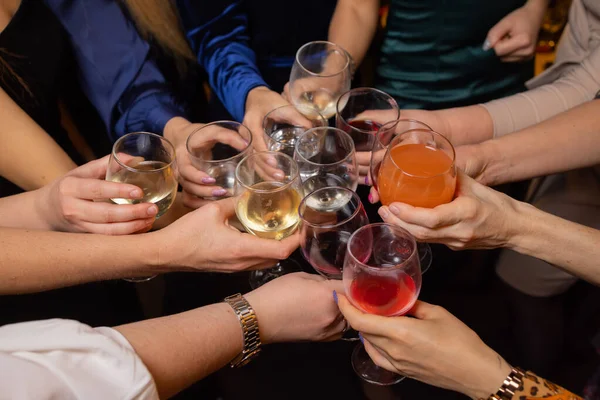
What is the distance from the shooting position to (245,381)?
1246 millimetres

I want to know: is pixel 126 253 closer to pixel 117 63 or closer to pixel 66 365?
pixel 66 365

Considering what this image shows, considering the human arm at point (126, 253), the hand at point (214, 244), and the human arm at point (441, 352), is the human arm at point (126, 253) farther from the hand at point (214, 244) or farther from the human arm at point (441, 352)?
the human arm at point (441, 352)

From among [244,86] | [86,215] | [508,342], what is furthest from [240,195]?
[508,342]

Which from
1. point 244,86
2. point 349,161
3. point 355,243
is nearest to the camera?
point 355,243

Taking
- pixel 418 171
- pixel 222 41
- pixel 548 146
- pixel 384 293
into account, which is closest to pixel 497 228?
pixel 418 171

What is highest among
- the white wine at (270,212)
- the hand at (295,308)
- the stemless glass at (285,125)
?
the stemless glass at (285,125)

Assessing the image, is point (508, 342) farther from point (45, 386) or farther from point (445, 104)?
point (45, 386)

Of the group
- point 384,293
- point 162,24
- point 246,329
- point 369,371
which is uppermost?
point 162,24

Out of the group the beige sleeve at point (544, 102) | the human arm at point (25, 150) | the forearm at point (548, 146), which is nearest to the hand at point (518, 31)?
the beige sleeve at point (544, 102)

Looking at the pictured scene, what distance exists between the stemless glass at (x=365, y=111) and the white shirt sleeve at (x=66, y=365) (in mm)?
809

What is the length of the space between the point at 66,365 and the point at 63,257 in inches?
19.8

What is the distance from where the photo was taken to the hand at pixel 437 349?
100 cm

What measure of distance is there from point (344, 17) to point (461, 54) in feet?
1.56

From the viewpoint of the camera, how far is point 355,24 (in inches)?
75.1
